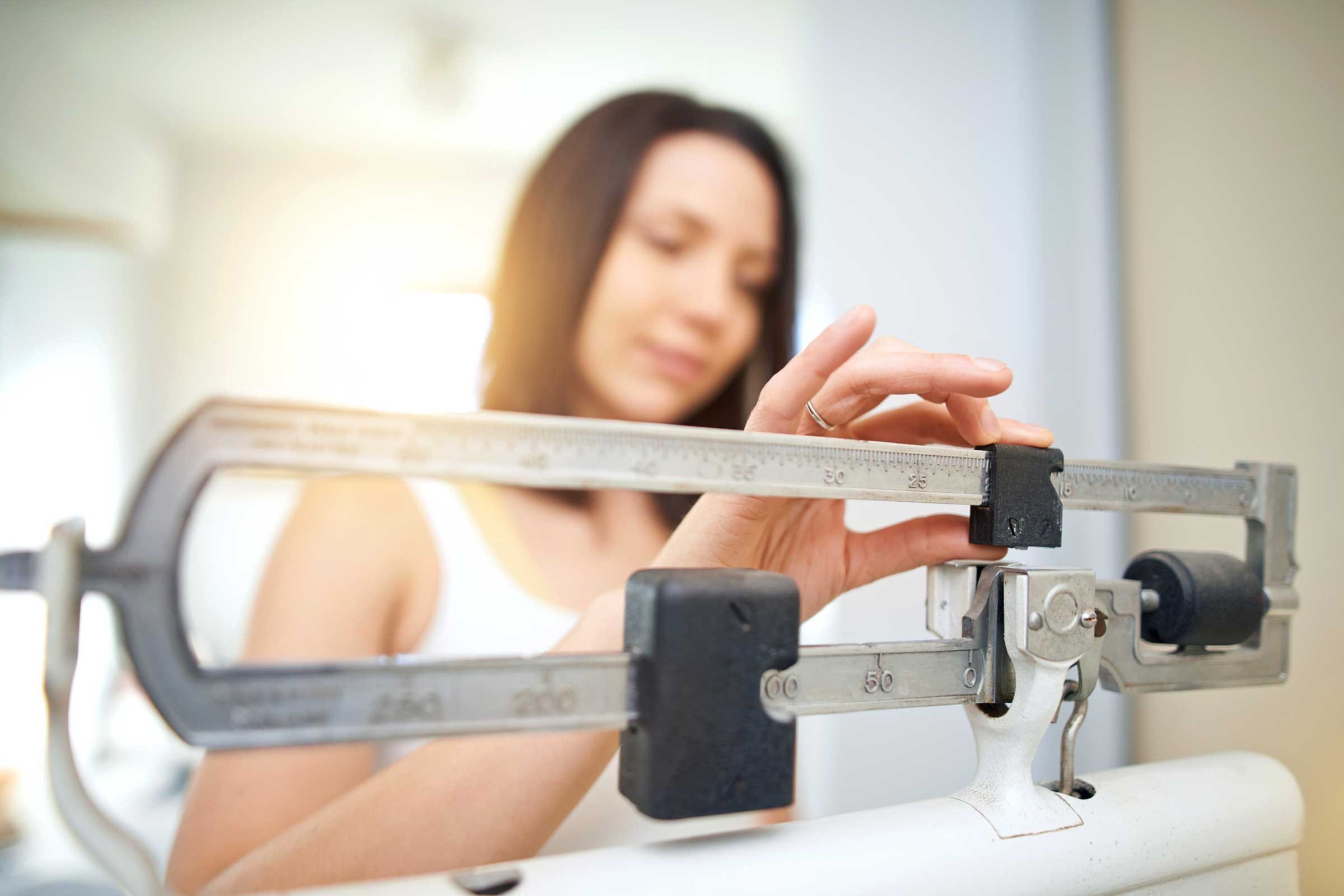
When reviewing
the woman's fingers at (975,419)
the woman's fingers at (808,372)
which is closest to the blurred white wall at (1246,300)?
the woman's fingers at (975,419)

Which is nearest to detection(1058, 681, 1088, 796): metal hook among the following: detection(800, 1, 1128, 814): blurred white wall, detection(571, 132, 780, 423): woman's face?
detection(800, 1, 1128, 814): blurred white wall

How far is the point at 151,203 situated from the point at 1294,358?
5.73ft

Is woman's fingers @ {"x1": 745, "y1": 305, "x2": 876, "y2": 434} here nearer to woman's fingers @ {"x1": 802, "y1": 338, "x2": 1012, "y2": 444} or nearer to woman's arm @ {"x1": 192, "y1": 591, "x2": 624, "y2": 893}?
woman's fingers @ {"x1": 802, "y1": 338, "x2": 1012, "y2": 444}

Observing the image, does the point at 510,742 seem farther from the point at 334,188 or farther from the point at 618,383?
the point at 334,188

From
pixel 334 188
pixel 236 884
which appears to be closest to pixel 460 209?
pixel 334 188

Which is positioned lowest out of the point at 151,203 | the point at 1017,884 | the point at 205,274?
the point at 1017,884

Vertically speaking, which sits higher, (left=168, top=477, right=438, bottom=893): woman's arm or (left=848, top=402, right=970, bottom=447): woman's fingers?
(left=848, top=402, right=970, bottom=447): woman's fingers

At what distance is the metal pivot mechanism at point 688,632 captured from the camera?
15.9 inches

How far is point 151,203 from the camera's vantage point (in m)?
1.12

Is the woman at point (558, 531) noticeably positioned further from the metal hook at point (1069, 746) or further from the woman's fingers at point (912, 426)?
the metal hook at point (1069, 746)

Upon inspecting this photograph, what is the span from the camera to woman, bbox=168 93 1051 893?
0.75 m

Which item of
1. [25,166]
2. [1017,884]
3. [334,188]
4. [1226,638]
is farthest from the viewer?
[334,188]

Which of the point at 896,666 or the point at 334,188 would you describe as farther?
the point at 334,188

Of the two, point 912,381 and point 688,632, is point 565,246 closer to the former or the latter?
point 912,381
